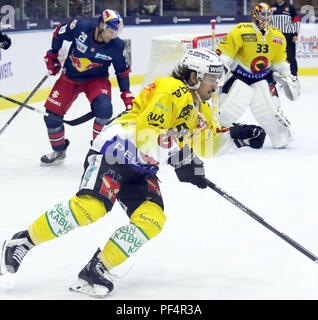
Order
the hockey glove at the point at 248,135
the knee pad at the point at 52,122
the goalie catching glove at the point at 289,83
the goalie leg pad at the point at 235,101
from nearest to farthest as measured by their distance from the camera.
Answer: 1. the hockey glove at the point at 248,135
2. the knee pad at the point at 52,122
3. the goalie leg pad at the point at 235,101
4. the goalie catching glove at the point at 289,83

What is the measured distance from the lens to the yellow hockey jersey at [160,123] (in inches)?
133

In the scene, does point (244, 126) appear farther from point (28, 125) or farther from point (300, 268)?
point (28, 125)

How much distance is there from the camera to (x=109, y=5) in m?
11.4

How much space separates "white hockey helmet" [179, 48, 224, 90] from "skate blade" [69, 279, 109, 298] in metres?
0.89

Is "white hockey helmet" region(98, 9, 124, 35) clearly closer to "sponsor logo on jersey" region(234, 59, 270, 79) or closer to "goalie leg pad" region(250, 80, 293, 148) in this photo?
"sponsor logo on jersey" region(234, 59, 270, 79)

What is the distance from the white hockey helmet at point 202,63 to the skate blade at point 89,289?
2.92 ft

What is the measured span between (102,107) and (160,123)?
2697mm

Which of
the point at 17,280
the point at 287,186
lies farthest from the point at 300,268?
the point at 287,186

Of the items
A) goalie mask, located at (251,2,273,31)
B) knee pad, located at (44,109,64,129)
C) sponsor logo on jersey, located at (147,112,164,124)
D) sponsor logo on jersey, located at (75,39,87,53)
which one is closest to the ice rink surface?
knee pad, located at (44,109,64,129)

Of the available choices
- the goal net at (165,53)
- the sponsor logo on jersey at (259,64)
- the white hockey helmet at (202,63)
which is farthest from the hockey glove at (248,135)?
the goal net at (165,53)

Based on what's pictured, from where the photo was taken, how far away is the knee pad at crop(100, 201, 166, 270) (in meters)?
3.35

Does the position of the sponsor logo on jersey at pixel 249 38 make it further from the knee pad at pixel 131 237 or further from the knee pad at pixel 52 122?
the knee pad at pixel 131 237

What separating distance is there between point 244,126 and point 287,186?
216 cm

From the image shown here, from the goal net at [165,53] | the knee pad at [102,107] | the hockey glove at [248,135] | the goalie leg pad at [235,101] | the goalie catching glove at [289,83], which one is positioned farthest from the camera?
the goal net at [165,53]
